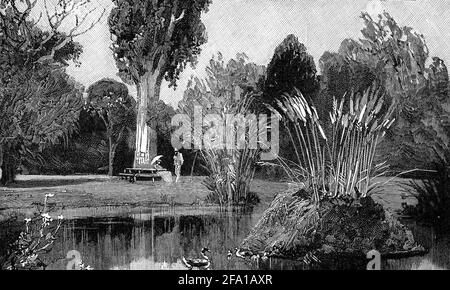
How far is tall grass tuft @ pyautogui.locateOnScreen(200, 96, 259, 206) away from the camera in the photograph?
566 cm

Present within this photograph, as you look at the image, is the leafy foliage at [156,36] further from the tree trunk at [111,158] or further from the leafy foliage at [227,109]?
the tree trunk at [111,158]

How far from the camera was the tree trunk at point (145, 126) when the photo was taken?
5.66 m

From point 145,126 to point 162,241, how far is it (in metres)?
1.05

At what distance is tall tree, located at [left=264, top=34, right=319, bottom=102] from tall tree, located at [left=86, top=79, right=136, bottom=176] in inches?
50.0

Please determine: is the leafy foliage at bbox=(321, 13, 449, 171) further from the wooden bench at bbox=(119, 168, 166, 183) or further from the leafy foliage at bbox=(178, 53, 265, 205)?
the wooden bench at bbox=(119, 168, 166, 183)

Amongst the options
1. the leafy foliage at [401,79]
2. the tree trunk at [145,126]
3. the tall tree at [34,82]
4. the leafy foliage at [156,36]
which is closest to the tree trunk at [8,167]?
the tall tree at [34,82]

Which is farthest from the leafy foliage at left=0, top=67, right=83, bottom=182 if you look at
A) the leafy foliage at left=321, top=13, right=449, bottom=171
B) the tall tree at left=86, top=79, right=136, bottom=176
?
the leafy foliage at left=321, top=13, right=449, bottom=171

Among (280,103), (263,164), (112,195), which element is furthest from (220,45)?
(112,195)

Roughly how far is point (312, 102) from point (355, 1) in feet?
3.25

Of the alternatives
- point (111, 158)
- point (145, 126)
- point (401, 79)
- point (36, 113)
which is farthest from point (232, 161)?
point (36, 113)

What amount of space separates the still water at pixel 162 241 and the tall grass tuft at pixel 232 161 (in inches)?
7.9

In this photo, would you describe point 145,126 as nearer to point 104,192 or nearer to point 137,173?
point 137,173
